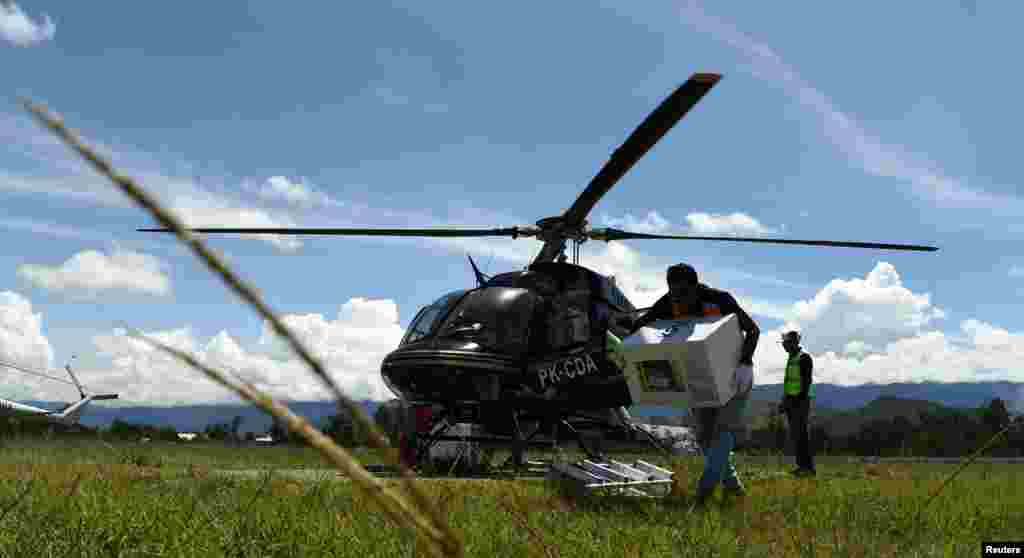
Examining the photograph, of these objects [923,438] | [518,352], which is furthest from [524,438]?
[923,438]

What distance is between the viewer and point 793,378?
11.1 m

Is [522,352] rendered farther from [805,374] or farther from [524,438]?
[805,374]

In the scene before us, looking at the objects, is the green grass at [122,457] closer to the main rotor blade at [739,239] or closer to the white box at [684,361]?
the white box at [684,361]

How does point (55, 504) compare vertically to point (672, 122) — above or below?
below

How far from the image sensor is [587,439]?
1035cm

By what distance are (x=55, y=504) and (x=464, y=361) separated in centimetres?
575

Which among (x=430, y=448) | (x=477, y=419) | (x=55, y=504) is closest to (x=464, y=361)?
(x=477, y=419)

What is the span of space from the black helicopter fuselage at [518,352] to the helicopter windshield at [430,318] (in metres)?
0.02

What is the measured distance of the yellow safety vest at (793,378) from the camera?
11023mm

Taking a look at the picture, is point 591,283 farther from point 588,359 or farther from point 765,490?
point 765,490

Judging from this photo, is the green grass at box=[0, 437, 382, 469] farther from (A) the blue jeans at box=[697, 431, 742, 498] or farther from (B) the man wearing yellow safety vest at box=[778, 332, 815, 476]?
(B) the man wearing yellow safety vest at box=[778, 332, 815, 476]

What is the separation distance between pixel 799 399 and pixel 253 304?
11439 mm

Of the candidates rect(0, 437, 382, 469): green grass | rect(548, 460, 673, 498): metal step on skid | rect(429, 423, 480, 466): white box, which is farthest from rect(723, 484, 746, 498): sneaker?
rect(429, 423, 480, 466): white box

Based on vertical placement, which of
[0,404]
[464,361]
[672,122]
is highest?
[672,122]
